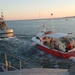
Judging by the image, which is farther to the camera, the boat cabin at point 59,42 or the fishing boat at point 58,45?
the boat cabin at point 59,42

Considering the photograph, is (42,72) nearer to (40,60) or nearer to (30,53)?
(40,60)

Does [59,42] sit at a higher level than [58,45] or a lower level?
higher

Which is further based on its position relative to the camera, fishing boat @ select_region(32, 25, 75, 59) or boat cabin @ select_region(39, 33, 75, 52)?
boat cabin @ select_region(39, 33, 75, 52)

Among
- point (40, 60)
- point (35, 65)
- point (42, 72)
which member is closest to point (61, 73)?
point (42, 72)

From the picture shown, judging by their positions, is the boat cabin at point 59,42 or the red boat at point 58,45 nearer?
the red boat at point 58,45

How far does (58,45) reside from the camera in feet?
84.3

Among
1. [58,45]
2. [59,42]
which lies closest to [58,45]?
[58,45]

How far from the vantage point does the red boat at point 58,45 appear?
2410cm

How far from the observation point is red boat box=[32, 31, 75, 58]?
24.1m

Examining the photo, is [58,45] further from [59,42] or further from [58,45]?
[59,42]

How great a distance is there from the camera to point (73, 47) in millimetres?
25656

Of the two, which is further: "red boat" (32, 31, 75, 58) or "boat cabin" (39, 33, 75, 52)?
"boat cabin" (39, 33, 75, 52)

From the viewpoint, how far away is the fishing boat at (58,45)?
79.0 feet

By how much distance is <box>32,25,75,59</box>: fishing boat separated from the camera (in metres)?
24.1
